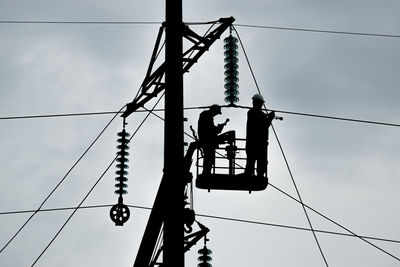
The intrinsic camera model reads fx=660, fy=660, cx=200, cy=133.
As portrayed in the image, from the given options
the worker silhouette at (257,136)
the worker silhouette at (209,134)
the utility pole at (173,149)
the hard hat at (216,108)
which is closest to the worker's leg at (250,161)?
the worker silhouette at (257,136)

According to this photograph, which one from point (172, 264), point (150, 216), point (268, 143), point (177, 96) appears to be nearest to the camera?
point (172, 264)

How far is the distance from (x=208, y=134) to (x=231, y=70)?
1447mm

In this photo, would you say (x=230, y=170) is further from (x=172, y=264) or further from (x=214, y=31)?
(x=172, y=264)

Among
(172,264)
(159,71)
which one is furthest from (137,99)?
(172,264)

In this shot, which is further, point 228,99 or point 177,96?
point 228,99

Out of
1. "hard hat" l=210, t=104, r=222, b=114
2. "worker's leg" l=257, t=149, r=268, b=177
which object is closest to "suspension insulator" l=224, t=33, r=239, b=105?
"hard hat" l=210, t=104, r=222, b=114

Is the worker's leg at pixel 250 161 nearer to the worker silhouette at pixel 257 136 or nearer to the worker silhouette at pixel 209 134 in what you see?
the worker silhouette at pixel 257 136

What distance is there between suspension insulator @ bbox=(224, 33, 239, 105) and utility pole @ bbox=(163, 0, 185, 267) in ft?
7.16

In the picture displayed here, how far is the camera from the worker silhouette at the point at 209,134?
1402 centimetres

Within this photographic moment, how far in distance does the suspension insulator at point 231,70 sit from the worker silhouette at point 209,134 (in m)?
0.67

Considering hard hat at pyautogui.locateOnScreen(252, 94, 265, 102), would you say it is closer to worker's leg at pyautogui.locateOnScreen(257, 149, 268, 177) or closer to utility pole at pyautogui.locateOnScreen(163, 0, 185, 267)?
worker's leg at pyautogui.locateOnScreen(257, 149, 268, 177)

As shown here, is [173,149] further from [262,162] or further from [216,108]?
[262,162]

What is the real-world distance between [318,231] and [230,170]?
9.67 ft

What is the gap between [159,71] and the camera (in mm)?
12359
